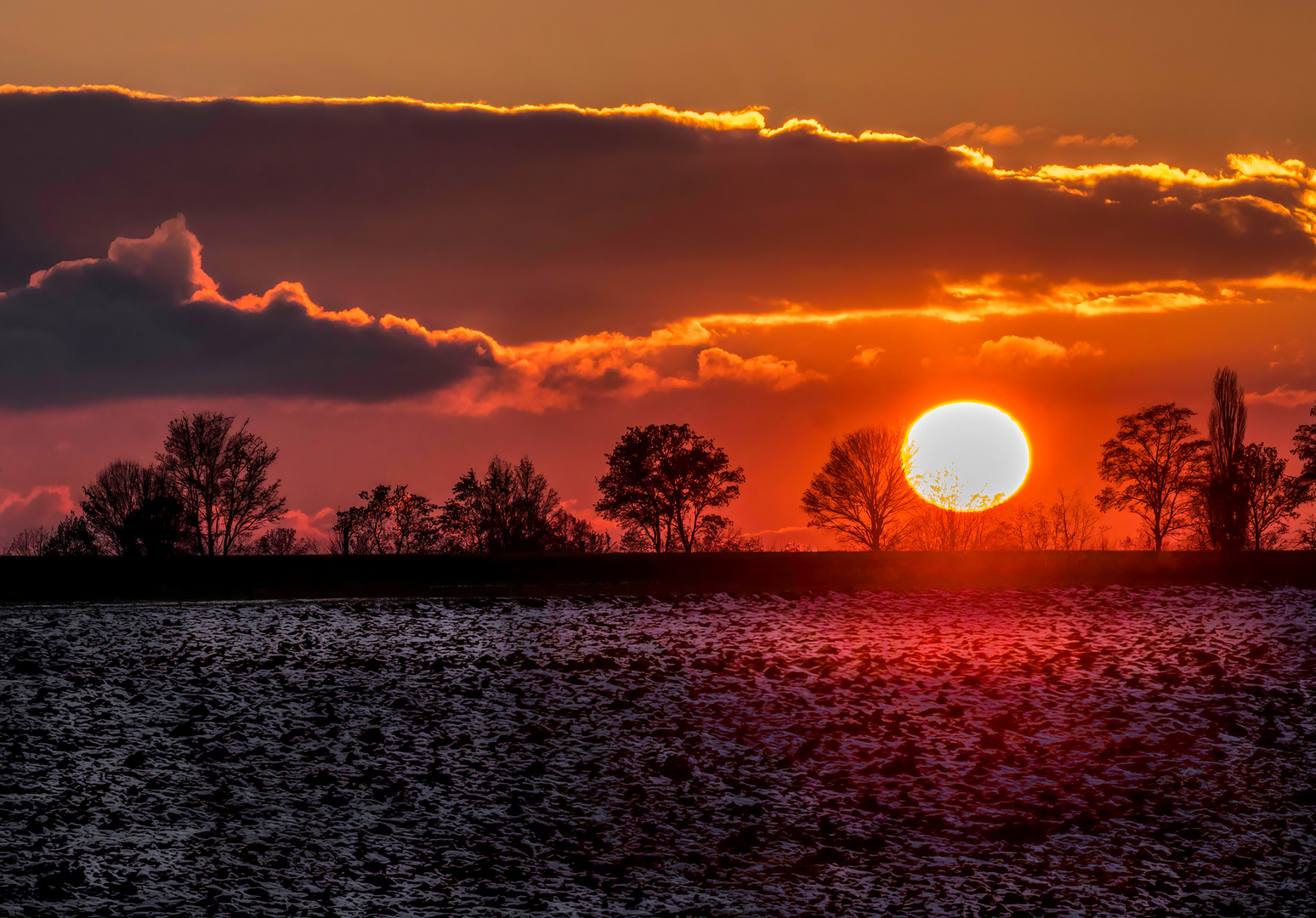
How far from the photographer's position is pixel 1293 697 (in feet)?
68.9

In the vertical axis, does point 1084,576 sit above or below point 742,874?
above

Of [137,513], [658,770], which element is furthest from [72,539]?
[658,770]

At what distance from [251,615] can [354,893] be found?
60.6 ft

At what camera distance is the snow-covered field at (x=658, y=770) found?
1341 cm

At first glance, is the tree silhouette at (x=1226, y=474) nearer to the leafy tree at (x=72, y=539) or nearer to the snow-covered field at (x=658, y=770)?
the snow-covered field at (x=658, y=770)

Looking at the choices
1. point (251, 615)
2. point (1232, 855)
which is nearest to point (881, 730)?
point (1232, 855)

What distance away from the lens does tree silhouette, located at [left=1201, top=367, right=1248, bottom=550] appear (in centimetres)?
7625

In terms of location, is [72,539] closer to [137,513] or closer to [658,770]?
[137,513]

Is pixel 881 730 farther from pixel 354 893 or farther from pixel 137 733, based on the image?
pixel 137 733

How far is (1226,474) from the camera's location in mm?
80375

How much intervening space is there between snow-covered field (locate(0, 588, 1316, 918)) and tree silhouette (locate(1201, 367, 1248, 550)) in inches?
2168

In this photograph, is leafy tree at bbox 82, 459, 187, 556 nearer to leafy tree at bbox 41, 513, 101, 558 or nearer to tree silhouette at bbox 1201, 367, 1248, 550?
leafy tree at bbox 41, 513, 101, 558

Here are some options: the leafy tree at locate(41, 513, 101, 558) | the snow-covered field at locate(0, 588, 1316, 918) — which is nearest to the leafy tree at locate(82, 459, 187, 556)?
the leafy tree at locate(41, 513, 101, 558)

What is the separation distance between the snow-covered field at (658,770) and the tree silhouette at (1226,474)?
5506 centimetres
